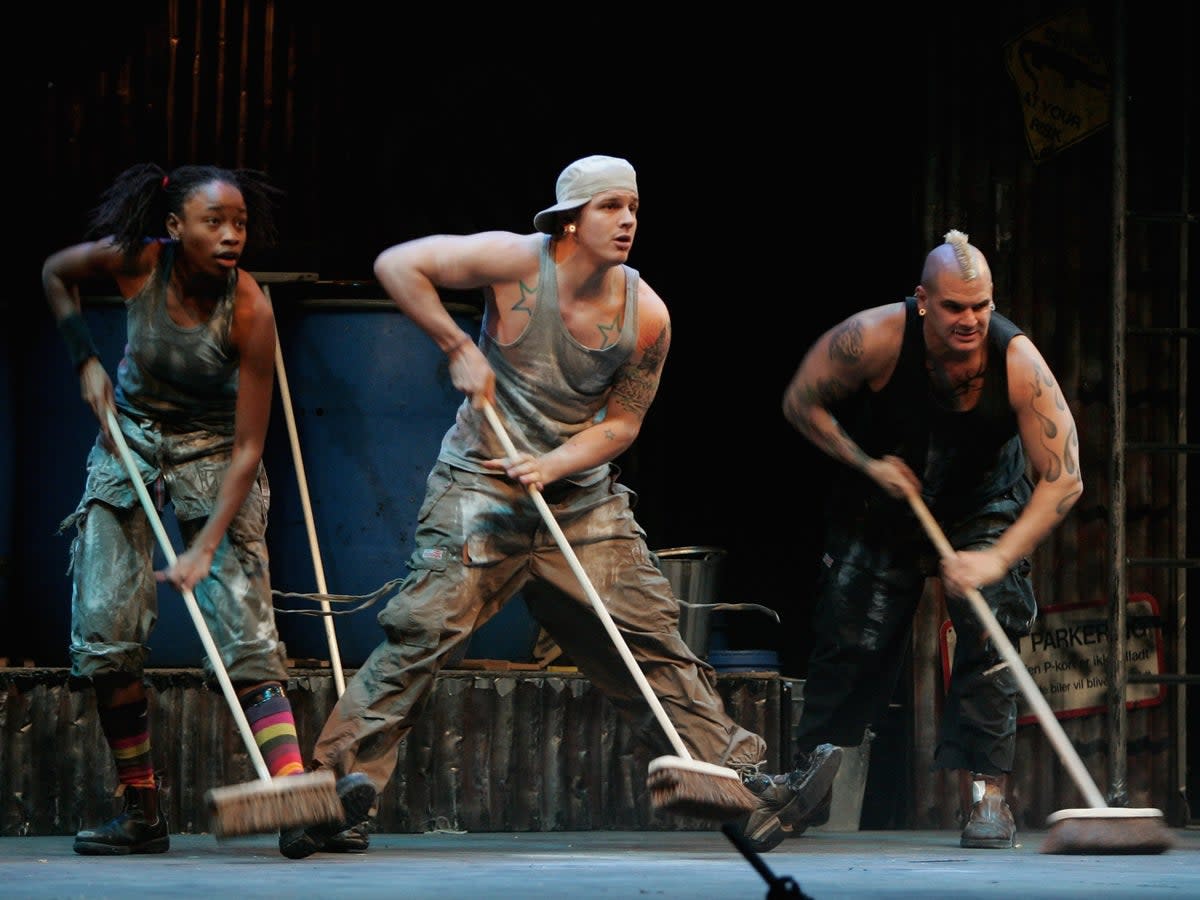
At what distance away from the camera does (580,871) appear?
5688 mm

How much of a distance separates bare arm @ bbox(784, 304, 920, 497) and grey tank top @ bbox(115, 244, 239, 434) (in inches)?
68.9

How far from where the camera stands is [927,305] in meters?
6.69

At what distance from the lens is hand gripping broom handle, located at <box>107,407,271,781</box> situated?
6.05 meters

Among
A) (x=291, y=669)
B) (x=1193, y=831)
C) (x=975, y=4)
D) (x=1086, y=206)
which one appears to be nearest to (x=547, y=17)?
(x=975, y=4)

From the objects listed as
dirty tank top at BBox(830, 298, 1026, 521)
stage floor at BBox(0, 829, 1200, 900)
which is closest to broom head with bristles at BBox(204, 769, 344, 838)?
stage floor at BBox(0, 829, 1200, 900)

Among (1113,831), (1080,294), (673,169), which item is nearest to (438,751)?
(1113,831)

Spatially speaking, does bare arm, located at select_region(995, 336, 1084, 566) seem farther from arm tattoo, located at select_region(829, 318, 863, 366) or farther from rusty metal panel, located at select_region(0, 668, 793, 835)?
rusty metal panel, located at select_region(0, 668, 793, 835)

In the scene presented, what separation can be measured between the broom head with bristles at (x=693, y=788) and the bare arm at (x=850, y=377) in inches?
49.8

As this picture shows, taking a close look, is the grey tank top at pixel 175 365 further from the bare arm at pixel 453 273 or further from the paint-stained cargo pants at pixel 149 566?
the bare arm at pixel 453 273

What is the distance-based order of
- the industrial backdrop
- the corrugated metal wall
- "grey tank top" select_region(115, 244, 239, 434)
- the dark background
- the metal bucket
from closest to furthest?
"grey tank top" select_region(115, 244, 239, 434)
the industrial backdrop
the metal bucket
the corrugated metal wall
the dark background

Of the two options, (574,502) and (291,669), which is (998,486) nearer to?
(574,502)

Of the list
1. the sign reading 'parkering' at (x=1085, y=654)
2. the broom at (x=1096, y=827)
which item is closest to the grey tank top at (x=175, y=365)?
the broom at (x=1096, y=827)

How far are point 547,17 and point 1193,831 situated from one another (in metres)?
3.89

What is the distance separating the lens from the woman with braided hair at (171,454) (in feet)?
20.7
